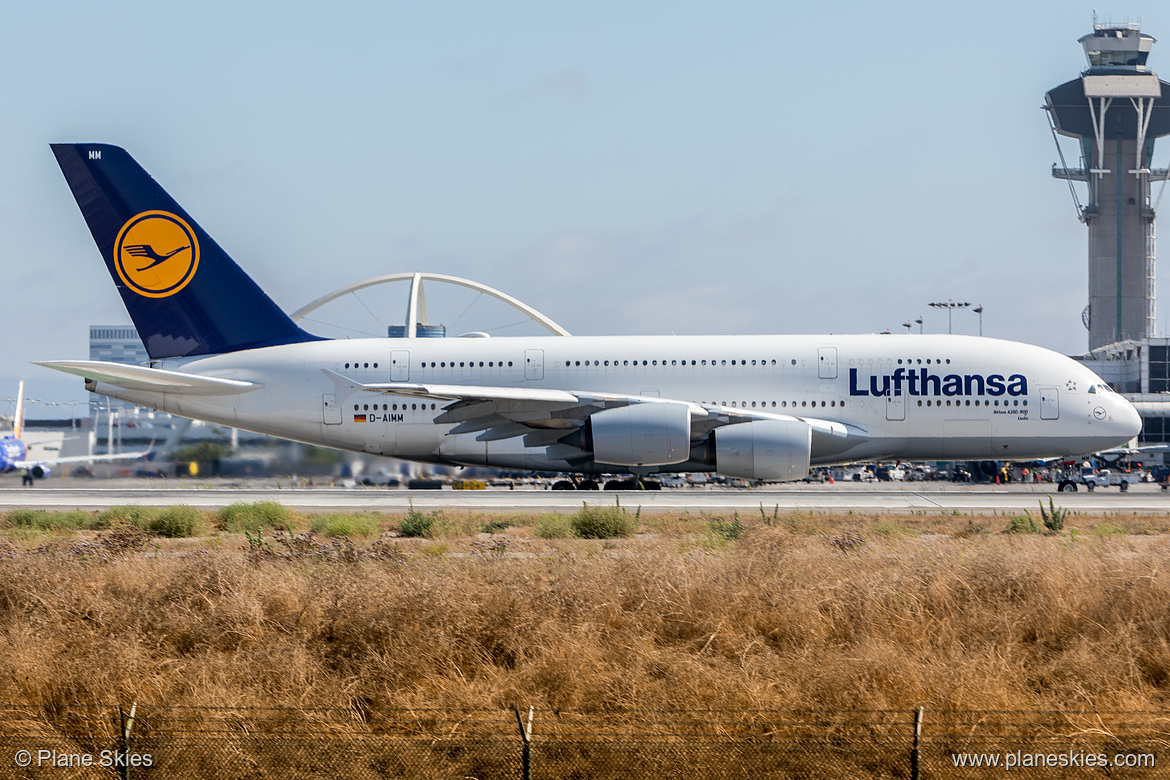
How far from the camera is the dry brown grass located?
1152cm

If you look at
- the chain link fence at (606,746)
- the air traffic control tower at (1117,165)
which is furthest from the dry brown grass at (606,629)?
the air traffic control tower at (1117,165)

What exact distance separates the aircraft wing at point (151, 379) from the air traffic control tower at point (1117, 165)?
377ft

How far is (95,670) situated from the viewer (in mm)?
11930

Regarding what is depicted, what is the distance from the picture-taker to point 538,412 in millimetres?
29359

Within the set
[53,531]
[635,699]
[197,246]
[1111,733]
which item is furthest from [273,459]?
[1111,733]

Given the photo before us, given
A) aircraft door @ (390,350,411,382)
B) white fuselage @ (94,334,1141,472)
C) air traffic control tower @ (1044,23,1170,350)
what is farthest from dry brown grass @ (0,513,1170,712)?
air traffic control tower @ (1044,23,1170,350)

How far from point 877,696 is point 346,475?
922 inches

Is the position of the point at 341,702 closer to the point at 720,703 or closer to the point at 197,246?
the point at 720,703

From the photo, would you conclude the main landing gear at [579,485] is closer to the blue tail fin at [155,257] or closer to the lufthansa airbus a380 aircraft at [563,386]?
the lufthansa airbus a380 aircraft at [563,386]

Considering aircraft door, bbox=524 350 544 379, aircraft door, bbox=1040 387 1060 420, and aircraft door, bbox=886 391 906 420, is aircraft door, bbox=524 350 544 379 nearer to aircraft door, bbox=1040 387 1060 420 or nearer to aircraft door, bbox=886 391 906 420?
aircraft door, bbox=886 391 906 420

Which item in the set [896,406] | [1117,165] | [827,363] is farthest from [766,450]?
[1117,165]

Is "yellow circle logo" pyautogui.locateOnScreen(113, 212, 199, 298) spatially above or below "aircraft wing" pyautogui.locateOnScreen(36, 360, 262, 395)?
above

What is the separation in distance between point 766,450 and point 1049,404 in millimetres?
8436

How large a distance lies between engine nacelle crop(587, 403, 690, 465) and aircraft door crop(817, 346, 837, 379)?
432 centimetres
